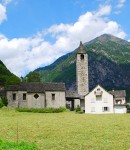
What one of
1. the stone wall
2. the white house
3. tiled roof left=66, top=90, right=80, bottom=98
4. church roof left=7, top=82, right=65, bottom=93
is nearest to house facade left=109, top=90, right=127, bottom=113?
the white house

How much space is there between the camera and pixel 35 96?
260 ft

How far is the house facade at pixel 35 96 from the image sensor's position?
78.5 metres

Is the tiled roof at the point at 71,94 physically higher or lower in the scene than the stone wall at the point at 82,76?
lower

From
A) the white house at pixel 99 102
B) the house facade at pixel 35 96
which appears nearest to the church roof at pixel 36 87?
the house facade at pixel 35 96

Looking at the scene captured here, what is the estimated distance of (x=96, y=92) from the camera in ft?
272

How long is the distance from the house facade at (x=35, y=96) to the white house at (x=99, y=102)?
6.47 meters

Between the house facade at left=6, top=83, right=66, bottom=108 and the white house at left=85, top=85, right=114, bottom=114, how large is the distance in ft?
21.2

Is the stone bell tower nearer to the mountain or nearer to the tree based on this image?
the mountain

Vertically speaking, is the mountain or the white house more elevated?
the mountain

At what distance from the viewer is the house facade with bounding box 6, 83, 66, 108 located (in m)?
78.5

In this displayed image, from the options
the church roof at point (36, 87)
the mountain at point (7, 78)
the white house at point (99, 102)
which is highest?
the mountain at point (7, 78)

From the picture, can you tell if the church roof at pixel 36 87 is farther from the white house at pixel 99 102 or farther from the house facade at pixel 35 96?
the white house at pixel 99 102

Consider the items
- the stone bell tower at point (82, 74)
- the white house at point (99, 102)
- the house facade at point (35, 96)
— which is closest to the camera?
the house facade at point (35, 96)

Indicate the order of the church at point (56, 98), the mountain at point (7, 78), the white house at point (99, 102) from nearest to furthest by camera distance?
the church at point (56, 98)
the white house at point (99, 102)
the mountain at point (7, 78)
